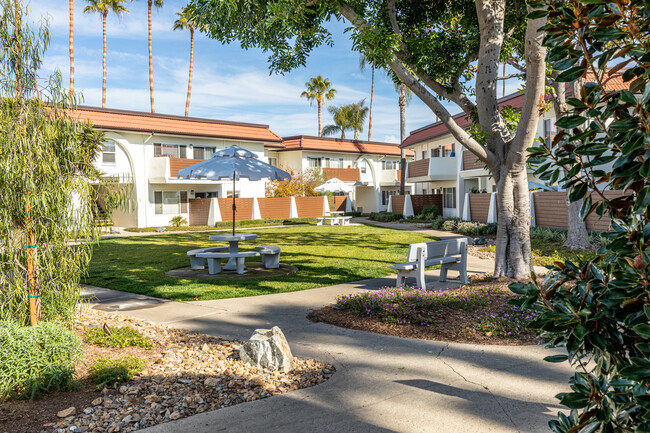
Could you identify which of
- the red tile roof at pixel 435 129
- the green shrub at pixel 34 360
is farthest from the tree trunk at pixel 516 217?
the red tile roof at pixel 435 129

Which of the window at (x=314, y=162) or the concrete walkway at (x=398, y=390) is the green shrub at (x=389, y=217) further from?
the concrete walkway at (x=398, y=390)

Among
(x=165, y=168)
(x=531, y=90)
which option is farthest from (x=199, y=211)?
(x=531, y=90)

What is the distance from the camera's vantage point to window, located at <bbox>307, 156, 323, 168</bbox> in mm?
46000

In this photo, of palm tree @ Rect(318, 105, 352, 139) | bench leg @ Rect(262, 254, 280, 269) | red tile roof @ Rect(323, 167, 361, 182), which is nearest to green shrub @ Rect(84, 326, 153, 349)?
bench leg @ Rect(262, 254, 280, 269)

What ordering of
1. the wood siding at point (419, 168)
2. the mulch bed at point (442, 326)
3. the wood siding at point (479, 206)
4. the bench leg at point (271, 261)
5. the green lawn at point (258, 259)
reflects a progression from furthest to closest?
the wood siding at point (419, 168), the wood siding at point (479, 206), the bench leg at point (271, 261), the green lawn at point (258, 259), the mulch bed at point (442, 326)

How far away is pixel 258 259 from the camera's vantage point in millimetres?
15984

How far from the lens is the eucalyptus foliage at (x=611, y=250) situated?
1.79 m

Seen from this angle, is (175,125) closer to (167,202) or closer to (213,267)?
(167,202)

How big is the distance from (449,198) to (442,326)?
29668mm

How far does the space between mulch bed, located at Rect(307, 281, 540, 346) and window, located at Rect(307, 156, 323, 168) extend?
126ft

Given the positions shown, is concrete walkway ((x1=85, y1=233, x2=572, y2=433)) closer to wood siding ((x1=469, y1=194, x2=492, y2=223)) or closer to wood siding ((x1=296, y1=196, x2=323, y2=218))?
wood siding ((x1=469, y1=194, x2=492, y2=223))

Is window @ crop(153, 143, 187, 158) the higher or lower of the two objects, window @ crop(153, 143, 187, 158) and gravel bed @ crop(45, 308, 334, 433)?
the higher

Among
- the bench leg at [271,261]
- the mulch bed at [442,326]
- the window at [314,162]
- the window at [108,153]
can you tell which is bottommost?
the mulch bed at [442,326]

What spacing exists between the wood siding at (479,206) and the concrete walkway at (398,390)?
68.7 ft
